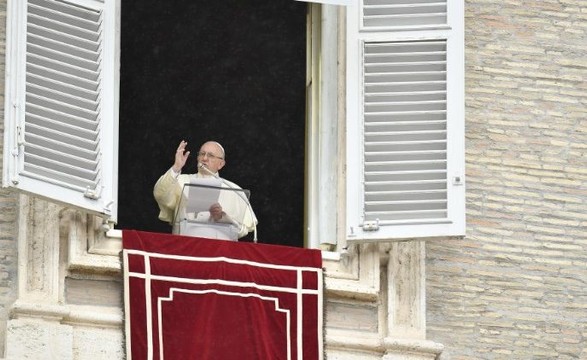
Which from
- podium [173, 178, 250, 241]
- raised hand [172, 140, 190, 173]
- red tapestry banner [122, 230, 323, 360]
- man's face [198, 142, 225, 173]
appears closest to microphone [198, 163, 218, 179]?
man's face [198, 142, 225, 173]

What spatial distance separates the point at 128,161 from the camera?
21750 millimetres

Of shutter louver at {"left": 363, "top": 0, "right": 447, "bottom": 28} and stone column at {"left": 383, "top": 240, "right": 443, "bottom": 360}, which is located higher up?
shutter louver at {"left": 363, "top": 0, "right": 447, "bottom": 28}

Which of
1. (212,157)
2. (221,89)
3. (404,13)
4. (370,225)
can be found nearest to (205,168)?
(212,157)

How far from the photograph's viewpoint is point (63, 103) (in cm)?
1931

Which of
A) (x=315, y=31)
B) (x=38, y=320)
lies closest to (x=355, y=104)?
(x=315, y=31)

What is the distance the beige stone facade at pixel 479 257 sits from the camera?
1922cm

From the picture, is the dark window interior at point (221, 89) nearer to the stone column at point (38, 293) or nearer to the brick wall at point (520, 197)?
the brick wall at point (520, 197)

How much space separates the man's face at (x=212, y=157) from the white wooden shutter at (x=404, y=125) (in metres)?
0.87

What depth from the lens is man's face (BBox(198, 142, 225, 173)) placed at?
66.6ft

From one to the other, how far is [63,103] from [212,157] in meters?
1.28

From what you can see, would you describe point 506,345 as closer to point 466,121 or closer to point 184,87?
point 466,121

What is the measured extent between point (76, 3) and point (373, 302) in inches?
86.2

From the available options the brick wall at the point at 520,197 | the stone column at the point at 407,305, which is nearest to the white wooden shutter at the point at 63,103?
the stone column at the point at 407,305

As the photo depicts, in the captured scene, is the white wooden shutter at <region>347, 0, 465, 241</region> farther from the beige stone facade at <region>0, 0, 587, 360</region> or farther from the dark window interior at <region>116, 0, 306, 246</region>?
the dark window interior at <region>116, 0, 306, 246</region>
